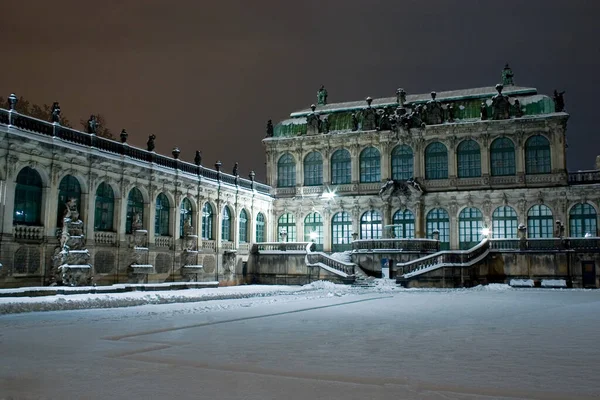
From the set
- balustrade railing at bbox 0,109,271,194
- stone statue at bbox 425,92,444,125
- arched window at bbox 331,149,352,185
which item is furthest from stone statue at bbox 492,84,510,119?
balustrade railing at bbox 0,109,271,194

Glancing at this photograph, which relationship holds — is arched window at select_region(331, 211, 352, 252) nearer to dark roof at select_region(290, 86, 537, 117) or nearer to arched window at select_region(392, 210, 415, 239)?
arched window at select_region(392, 210, 415, 239)

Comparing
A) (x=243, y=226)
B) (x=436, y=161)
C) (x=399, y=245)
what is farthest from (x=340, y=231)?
(x=399, y=245)

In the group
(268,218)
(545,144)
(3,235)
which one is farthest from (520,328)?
(268,218)

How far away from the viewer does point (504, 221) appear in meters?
46.4

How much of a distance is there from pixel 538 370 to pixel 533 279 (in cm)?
3266

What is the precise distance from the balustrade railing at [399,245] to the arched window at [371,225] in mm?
8384

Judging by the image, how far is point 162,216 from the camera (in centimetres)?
3966

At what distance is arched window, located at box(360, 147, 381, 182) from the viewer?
50688 millimetres

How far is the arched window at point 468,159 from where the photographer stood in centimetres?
4791

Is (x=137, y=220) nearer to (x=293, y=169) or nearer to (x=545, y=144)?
(x=293, y=169)

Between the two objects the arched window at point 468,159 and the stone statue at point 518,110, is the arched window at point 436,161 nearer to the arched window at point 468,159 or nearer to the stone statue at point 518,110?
the arched window at point 468,159

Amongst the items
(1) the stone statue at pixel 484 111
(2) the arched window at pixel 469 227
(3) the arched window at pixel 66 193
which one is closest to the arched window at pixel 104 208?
(3) the arched window at pixel 66 193

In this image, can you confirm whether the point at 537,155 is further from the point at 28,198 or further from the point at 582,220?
the point at 28,198

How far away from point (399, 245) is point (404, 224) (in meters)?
8.48
